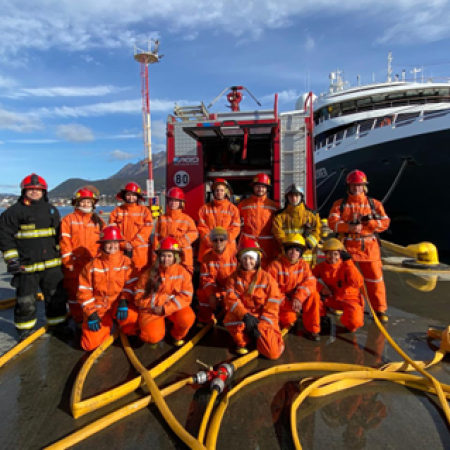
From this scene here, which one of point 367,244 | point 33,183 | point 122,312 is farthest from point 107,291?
point 367,244

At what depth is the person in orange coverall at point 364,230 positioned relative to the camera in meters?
3.67

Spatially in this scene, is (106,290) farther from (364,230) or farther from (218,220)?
(364,230)

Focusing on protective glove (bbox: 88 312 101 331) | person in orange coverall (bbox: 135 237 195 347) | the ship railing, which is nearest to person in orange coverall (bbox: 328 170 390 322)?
person in orange coverall (bbox: 135 237 195 347)

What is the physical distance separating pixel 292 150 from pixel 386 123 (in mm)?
8579

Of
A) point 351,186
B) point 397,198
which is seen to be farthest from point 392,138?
point 351,186

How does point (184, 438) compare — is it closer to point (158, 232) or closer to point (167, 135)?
point (158, 232)

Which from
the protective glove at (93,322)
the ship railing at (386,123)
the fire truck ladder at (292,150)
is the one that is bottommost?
the protective glove at (93,322)

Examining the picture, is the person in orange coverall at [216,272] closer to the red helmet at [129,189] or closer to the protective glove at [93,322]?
the protective glove at [93,322]

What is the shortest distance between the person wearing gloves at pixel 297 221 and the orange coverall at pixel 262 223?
17 centimetres

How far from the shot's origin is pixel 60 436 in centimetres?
192

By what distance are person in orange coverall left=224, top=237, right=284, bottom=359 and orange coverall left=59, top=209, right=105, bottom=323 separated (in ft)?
5.66

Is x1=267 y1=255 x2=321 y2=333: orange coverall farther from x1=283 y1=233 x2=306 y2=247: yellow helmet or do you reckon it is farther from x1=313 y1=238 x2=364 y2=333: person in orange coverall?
x1=313 y1=238 x2=364 y2=333: person in orange coverall

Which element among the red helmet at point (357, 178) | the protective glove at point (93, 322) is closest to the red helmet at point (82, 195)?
the protective glove at point (93, 322)

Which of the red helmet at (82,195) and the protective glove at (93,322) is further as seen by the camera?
the red helmet at (82,195)
